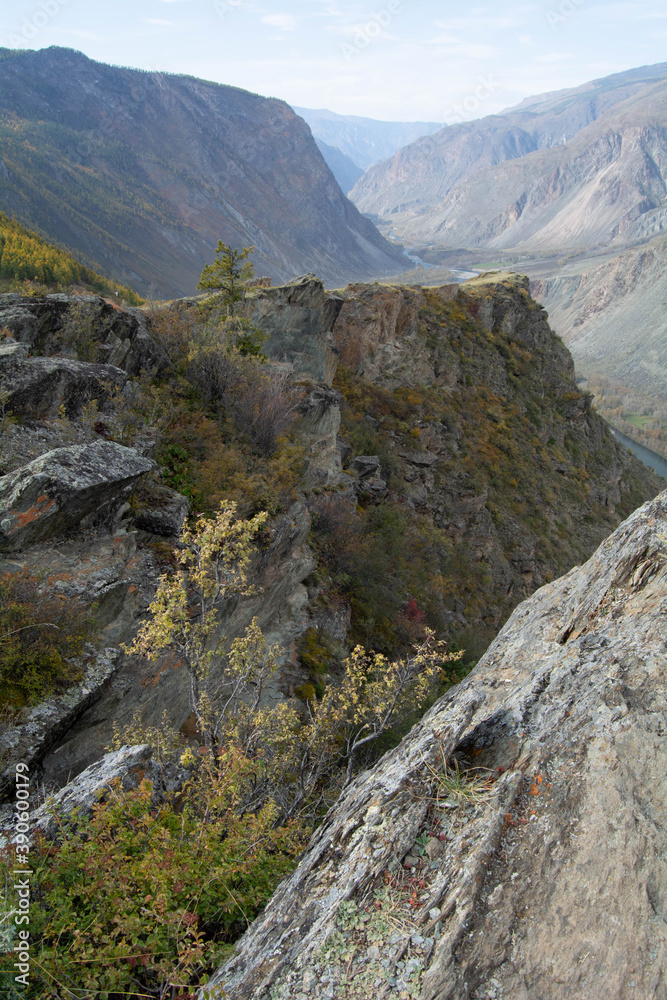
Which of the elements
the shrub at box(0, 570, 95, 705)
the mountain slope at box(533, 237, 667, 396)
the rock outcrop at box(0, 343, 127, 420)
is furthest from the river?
the shrub at box(0, 570, 95, 705)

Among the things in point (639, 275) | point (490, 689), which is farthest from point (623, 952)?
point (639, 275)

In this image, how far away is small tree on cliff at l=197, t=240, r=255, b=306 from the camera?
64.6 feet

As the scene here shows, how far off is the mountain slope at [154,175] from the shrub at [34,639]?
96.3 meters

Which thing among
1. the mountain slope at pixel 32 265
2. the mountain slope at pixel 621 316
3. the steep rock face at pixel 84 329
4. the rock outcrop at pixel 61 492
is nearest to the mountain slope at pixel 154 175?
the mountain slope at pixel 32 265

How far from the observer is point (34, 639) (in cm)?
709

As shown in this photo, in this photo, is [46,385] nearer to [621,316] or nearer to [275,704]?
[275,704]

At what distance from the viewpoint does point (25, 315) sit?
464 inches

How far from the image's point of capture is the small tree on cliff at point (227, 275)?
1969 cm

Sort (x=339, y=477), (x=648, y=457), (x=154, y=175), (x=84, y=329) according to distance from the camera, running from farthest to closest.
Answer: (x=154, y=175)
(x=648, y=457)
(x=339, y=477)
(x=84, y=329)

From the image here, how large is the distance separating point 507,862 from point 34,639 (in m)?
6.57

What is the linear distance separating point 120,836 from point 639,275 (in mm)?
214314

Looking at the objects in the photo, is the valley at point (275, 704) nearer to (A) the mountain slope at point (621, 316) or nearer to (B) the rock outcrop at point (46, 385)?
(B) the rock outcrop at point (46, 385)

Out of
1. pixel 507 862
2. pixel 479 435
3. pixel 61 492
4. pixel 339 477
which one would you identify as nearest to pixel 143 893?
pixel 507 862

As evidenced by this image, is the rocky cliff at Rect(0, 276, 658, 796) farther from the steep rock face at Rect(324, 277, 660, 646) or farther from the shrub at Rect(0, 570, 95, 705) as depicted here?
the shrub at Rect(0, 570, 95, 705)
